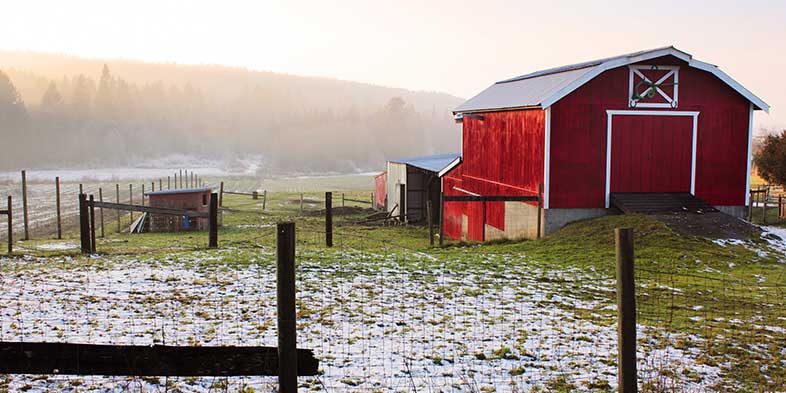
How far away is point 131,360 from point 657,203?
771 inches

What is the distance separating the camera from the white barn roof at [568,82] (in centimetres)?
2161

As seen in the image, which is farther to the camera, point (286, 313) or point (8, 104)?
point (8, 104)

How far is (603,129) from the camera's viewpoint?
2214 cm

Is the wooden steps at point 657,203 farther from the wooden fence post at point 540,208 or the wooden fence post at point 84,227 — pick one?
the wooden fence post at point 84,227

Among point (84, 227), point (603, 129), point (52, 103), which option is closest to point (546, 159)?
point (603, 129)

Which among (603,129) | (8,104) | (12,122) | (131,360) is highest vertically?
(8,104)

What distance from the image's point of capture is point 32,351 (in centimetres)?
493

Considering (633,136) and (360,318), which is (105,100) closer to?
(633,136)

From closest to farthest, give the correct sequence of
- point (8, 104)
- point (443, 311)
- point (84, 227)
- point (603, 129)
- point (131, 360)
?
point (131, 360), point (443, 311), point (84, 227), point (603, 129), point (8, 104)

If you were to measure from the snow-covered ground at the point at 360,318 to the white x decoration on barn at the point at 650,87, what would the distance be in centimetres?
875

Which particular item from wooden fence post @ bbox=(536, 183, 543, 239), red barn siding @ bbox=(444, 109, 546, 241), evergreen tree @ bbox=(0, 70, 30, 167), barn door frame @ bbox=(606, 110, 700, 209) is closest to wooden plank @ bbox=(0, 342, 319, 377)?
wooden fence post @ bbox=(536, 183, 543, 239)

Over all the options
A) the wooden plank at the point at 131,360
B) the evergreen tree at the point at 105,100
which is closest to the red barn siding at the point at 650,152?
the wooden plank at the point at 131,360

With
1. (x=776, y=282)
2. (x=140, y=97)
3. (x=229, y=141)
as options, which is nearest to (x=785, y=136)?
(x=776, y=282)

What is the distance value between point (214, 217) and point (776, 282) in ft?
42.7
